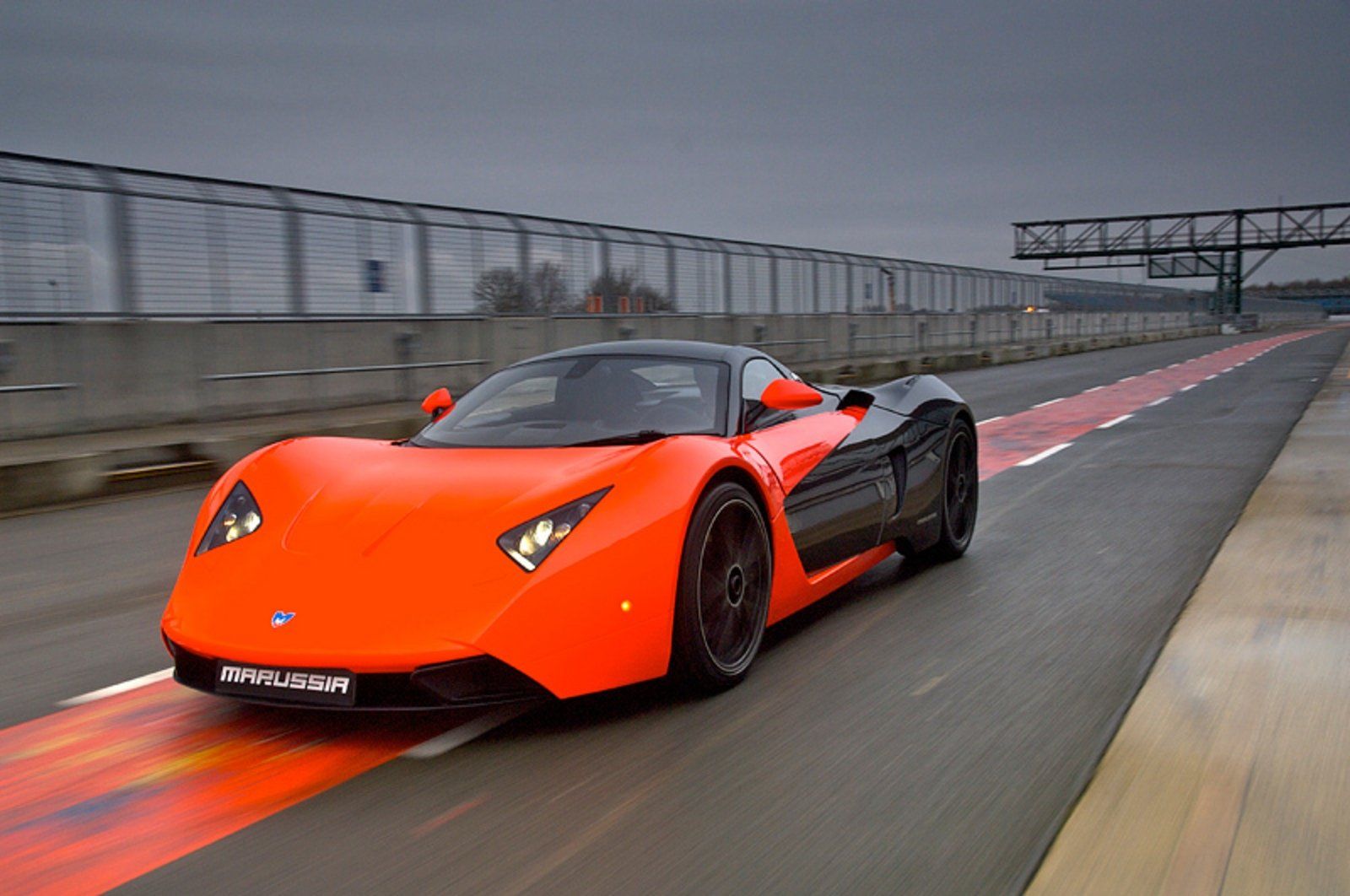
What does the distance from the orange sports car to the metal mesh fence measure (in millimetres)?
7927

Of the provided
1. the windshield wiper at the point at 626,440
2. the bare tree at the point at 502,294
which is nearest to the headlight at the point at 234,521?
the windshield wiper at the point at 626,440

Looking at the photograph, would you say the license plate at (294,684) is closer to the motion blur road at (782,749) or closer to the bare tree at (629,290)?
the motion blur road at (782,749)

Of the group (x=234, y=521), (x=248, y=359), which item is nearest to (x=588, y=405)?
(x=234, y=521)

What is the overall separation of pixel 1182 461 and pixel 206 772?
9465mm

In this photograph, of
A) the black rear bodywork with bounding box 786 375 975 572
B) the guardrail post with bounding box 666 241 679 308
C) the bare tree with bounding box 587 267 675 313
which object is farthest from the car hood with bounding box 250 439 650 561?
the guardrail post with bounding box 666 241 679 308

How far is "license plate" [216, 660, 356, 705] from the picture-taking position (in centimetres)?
355

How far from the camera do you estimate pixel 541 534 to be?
3883 millimetres

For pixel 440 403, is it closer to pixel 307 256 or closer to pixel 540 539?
pixel 540 539

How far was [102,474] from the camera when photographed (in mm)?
10578

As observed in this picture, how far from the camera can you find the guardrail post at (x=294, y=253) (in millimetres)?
15047

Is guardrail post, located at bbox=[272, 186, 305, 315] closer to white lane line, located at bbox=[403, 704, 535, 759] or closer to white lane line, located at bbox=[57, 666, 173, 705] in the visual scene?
white lane line, located at bbox=[57, 666, 173, 705]

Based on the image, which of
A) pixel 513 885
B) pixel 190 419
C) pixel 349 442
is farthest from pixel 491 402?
pixel 190 419

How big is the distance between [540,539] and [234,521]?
119cm

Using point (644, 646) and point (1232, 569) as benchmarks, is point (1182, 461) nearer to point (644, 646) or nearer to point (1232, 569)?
point (1232, 569)
